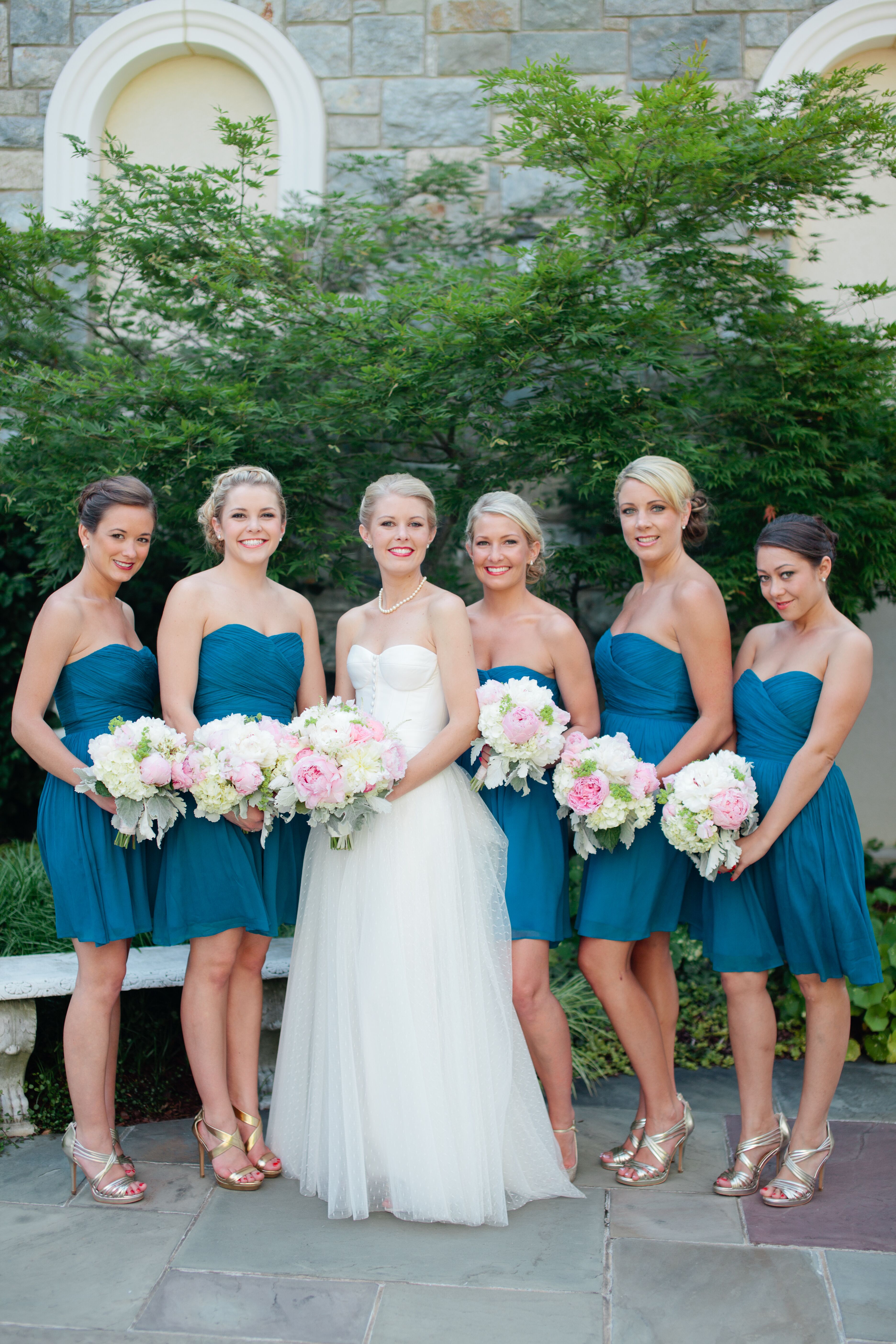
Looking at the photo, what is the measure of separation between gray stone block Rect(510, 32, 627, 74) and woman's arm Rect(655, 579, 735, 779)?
427cm

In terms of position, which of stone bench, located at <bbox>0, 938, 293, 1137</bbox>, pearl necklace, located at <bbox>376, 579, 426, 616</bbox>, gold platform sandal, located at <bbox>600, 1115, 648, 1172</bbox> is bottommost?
gold platform sandal, located at <bbox>600, 1115, 648, 1172</bbox>

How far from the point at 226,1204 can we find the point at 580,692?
208 centimetres

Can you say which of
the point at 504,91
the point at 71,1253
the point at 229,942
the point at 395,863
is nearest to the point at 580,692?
the point at 395,863

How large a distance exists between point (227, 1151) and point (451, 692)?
5.73ft

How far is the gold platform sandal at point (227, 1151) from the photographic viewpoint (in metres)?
3.49

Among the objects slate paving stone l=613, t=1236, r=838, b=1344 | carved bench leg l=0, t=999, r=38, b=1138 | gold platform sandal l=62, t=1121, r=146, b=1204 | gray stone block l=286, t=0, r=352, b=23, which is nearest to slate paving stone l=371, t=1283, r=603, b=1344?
slate paving stone l=613, t=1236, r=838, b=1344

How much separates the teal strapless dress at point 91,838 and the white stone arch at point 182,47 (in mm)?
3959

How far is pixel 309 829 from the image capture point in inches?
146

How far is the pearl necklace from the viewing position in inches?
143

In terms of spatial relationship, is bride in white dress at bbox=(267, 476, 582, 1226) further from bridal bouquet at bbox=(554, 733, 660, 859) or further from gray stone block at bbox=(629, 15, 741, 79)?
gray stone block at bbox=(629, 15, 741, 79)

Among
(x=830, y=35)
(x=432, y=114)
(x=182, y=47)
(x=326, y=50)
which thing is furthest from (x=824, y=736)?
(x=182, y=47)

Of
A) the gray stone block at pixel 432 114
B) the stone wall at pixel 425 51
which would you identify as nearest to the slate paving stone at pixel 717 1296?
the stone wall at pixel 425 51

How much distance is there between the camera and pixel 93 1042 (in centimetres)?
344

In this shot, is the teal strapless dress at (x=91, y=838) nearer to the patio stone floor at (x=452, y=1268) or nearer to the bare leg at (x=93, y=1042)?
the bare leg at (x=93, y=1042)
